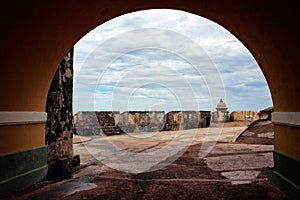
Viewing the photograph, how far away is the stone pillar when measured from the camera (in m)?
4.49

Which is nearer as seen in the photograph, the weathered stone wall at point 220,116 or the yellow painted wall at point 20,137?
the yellow painted wall at point 20,137

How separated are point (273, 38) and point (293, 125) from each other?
99 cm

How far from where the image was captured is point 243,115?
16578mm

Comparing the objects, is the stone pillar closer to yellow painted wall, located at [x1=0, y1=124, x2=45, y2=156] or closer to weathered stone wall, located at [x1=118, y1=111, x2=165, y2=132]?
yellow painted wall, located at [x1=0, y1=124, x2=45, y2=156]

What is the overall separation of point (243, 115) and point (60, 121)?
13.8 metres

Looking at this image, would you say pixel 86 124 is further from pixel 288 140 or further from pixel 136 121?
pixel 288 140

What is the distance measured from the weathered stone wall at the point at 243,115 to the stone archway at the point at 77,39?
13277 mm

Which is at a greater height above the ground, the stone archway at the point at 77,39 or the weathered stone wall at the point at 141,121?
the stone archway at the point at 77,39

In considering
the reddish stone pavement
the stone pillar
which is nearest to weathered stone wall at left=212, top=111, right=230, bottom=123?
the reddish stone pavement

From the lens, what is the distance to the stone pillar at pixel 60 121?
4492 mm

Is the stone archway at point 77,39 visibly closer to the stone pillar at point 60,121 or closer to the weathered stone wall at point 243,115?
the stone pillar at point 60,121

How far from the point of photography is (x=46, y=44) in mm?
3654

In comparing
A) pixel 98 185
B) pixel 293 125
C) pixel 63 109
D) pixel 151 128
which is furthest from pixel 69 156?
pixel 151 128

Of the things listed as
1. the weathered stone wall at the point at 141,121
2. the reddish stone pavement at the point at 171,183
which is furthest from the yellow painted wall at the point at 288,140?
the weathered stone wall at the point at 141,121
